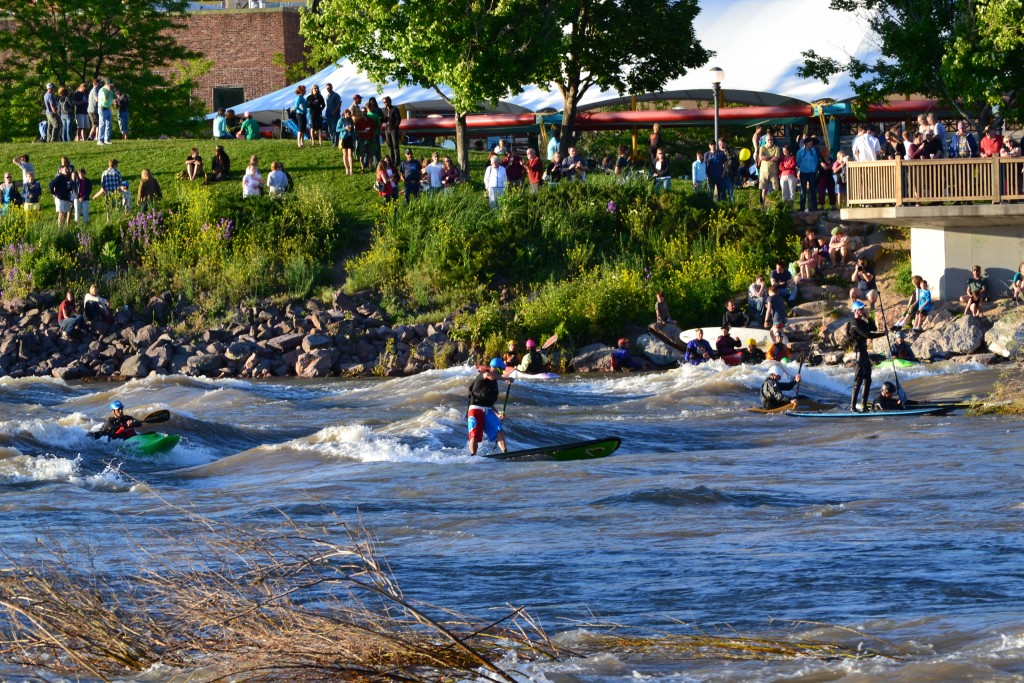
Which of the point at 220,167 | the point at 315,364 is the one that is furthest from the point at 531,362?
the point at 220,167

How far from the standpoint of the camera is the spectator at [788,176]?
34.7 meters

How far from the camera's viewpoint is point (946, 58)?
3136 centimetres

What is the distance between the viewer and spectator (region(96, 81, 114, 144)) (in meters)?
39.8

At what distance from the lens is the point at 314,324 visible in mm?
32188

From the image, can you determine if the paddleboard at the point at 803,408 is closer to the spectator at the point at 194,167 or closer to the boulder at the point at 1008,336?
the boulder at the point at 1008,336

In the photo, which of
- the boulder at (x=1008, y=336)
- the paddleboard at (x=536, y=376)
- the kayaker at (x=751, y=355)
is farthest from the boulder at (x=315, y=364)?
the boulder at (x=1008, y=336)

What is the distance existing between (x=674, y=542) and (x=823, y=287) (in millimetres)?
20675

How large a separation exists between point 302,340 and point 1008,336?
46.3 feet

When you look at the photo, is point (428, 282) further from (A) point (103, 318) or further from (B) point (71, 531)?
(B) point (71, 531)

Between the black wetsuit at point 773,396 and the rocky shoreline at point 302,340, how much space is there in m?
5.97

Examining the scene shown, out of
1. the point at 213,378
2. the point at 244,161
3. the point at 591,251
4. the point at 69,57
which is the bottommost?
the point at 213,378

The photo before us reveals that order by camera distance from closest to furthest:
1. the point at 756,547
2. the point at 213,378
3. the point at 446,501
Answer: the point at 756,547 < the point at 446,501 < the point at 213,378

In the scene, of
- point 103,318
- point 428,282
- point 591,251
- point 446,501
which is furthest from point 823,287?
point 446,501

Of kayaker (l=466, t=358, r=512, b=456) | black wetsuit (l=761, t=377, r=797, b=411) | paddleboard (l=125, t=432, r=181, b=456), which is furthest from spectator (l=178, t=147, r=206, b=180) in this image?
kayaker (l=466, t=358, r=512, b=456)
